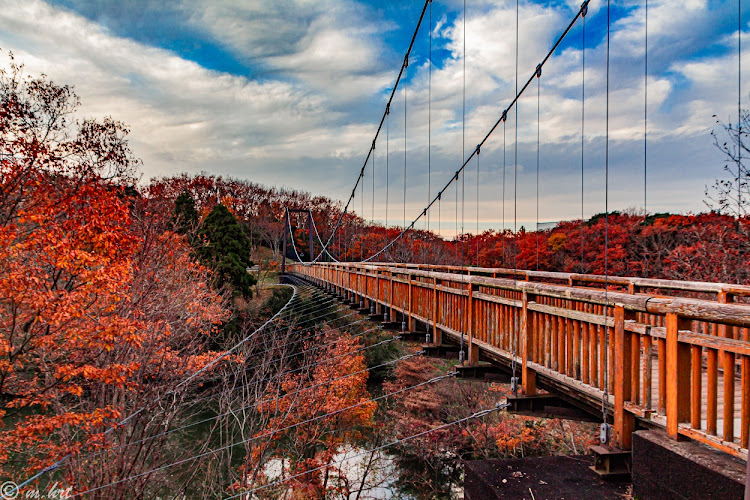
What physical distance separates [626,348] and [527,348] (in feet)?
4.46

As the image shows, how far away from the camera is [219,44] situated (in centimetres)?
3388

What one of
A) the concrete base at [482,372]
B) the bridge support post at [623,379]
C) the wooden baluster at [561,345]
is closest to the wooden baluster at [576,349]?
the wooden baluster at [561,345]

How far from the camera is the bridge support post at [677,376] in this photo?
9.29 ft

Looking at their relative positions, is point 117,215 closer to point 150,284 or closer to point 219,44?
point 150,284

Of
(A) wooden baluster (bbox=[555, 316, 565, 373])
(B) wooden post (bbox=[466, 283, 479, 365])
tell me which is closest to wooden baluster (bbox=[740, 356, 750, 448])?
(A) wooden baluster (bbox=[555, 316, 565, 373])

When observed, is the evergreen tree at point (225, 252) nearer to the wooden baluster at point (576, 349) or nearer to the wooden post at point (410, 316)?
the wooden post at point (410, 316)

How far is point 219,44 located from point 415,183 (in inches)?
1410

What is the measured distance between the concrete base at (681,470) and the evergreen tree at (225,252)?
27020 mm

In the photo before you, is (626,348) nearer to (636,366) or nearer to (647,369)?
(636,366)

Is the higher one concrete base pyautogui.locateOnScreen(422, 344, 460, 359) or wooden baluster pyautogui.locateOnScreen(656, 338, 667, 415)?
wooden baluster pyautogui.locateOnScreen(656, 338, 667, 415)

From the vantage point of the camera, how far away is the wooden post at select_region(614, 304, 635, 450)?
3307mm

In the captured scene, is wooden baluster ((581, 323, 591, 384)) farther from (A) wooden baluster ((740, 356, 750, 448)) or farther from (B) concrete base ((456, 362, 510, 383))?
(B) concrete base ((456, 362, 510, 383))

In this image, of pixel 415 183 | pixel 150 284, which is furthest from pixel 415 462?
pixel 415 183

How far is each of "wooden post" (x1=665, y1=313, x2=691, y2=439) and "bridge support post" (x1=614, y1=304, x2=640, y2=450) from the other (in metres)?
0.42
